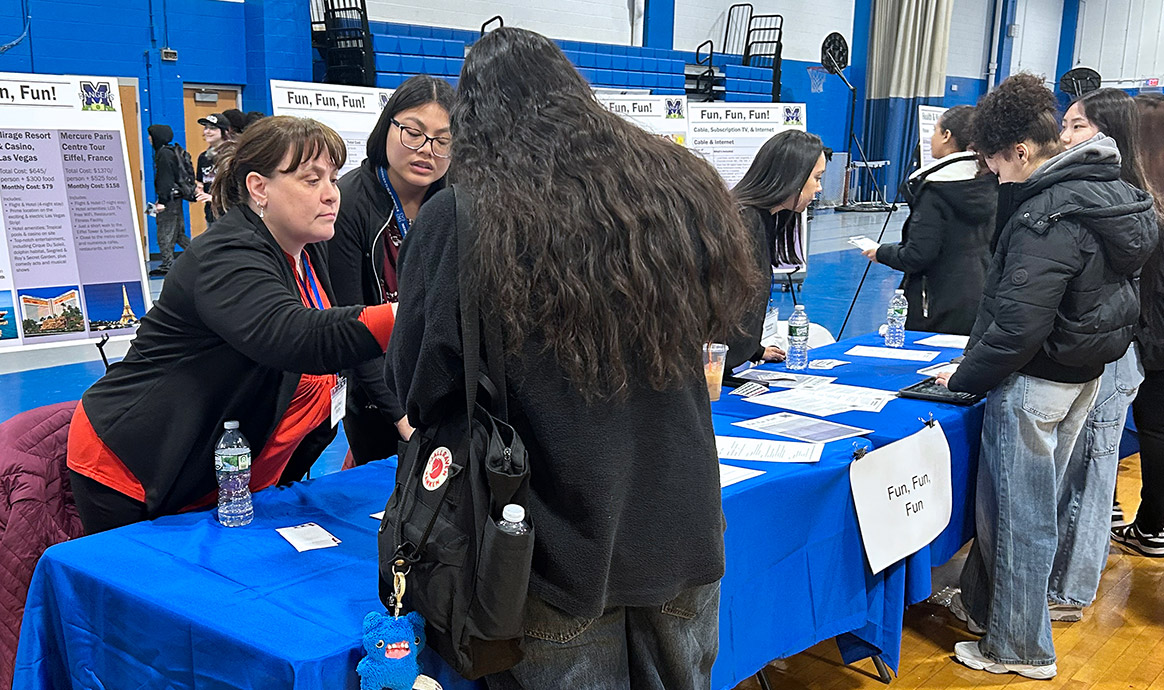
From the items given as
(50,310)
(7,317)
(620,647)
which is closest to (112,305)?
(50,310)

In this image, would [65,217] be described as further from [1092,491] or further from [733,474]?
[1092,491]

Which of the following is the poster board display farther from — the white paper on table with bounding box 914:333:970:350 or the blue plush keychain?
the blue plush keychain

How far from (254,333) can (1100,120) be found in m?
2.20

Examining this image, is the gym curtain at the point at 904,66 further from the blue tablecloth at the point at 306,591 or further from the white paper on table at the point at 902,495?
Answer: the blue tablecloth at the point at 306,591

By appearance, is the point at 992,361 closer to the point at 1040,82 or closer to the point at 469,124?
the point at 1040,82

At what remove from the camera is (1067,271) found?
214 centimetres

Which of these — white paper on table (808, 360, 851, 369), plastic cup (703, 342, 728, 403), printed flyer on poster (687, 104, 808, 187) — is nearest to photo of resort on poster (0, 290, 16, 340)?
plastic cup (703, 342, 728, 403)

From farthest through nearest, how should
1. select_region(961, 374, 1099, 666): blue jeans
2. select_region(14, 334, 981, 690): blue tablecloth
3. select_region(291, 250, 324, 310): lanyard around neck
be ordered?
select_region(961, 374, 1099, 666): blue jeans
select_region(291, 250, 324, 310): lanyard around neck
select_region(14, 334, 981, 690): blue tablecloth

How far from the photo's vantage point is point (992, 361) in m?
2.24

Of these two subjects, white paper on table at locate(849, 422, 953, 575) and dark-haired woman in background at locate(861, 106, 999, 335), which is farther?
dark-haired woman in background at locate(861, 106, 999, 335)

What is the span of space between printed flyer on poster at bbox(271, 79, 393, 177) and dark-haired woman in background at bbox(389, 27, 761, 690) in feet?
12.7

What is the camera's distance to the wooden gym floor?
94.5 inches

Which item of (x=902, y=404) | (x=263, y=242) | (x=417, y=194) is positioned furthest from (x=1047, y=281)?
(x=263, y=242)

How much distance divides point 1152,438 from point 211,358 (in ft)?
9.51
